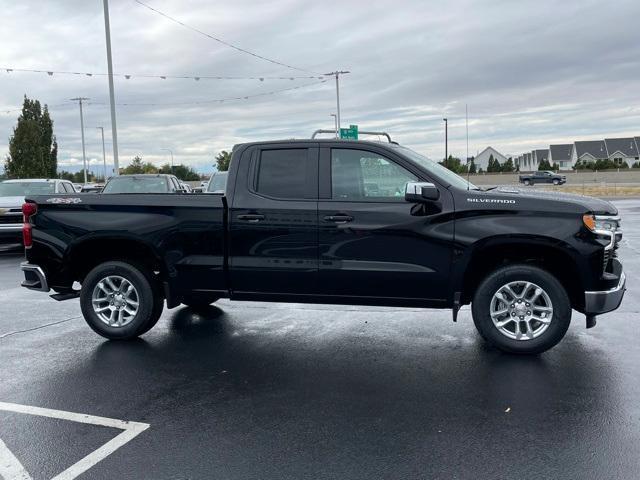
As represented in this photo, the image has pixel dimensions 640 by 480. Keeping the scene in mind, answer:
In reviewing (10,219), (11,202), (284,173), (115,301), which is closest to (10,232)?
(10,219)

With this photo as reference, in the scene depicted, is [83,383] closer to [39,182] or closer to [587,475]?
[587,475]

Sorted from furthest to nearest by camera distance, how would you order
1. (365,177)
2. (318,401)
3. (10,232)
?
(10,232) → (365,177) → (318,401)

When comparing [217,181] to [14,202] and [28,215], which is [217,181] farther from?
[28,215]

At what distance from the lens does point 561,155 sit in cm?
10712

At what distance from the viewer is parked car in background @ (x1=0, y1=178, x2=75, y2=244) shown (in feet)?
43.3

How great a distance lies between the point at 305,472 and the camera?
11.0 ft

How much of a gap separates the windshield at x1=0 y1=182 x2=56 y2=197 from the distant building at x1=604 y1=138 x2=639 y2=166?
94506mm

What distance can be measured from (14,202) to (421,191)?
11.4 meters

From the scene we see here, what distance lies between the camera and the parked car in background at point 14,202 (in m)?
13.2

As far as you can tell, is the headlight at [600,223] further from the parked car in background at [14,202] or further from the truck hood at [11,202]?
the truck hood at [11,202]

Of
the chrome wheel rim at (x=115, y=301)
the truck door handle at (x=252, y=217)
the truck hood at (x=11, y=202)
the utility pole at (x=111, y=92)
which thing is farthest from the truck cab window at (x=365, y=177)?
the utility pole at (x=111, y=92)

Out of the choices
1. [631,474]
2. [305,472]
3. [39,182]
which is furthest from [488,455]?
[39,182]

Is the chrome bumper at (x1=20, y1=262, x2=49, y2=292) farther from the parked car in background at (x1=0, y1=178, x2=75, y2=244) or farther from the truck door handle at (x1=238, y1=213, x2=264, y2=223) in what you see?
the parked car in background at (x1=0, y1=178, x2=75, y2=244)

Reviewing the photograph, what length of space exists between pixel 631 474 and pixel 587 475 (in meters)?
0.25
